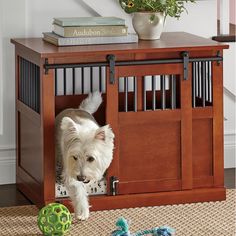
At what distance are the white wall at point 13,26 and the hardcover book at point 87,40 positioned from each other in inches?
9.5

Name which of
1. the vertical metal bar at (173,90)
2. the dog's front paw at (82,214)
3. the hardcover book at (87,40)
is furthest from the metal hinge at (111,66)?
the dog's front paw at (82,214)

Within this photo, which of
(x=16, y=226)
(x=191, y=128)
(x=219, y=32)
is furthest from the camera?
(x=219, y=32)

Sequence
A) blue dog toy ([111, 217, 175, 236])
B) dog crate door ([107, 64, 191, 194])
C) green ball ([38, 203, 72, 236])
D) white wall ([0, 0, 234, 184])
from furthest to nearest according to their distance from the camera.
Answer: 1. white wall ([0, 0, 234, 184])
2. dog crate door ([107, 64, 191, 194])
3. green ball ([38, 203, 72, 236])
4. blue dog toy ([111, 217, 175, 236])

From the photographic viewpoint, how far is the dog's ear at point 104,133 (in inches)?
128

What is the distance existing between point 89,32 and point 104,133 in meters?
0.52

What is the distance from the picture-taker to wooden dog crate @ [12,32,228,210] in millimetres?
3410

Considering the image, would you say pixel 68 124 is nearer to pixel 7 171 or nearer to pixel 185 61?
pixel 185 61

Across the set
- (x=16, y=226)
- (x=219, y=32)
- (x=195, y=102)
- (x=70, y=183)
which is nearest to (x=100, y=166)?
(x=70, y=183)

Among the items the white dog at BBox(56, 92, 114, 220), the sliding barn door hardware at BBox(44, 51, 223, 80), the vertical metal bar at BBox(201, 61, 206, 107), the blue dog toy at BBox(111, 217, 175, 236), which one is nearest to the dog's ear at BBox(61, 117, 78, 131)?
the white dog at BBox(56, 92, 114, 220)

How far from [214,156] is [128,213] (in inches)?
18.7

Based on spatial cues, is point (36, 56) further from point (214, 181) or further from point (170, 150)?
point (214, 181)

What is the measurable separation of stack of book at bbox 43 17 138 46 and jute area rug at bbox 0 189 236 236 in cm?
73

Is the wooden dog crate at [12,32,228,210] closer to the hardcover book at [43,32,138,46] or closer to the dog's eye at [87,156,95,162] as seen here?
the hardcover book at [43,32,138,46]

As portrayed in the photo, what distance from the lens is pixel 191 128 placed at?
3.55 m
